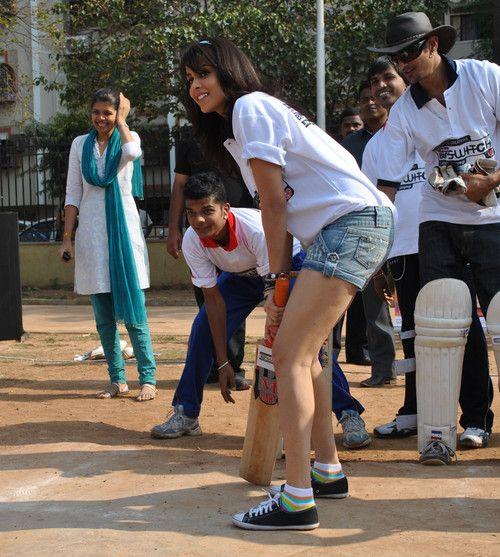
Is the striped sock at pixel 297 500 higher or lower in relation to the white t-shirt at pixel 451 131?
lower

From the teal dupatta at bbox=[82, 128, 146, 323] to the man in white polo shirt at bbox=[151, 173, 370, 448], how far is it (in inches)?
42.7

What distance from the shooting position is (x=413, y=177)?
5.94 meters

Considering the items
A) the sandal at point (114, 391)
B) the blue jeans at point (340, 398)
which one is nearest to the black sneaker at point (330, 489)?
the blue jeans at point (340, 398)

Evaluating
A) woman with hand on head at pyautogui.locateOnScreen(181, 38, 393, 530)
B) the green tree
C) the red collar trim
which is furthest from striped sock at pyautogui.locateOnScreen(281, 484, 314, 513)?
the green tree

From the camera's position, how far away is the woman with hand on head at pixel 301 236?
3596 mm

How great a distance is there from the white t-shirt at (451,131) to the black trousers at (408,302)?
55 centimetres

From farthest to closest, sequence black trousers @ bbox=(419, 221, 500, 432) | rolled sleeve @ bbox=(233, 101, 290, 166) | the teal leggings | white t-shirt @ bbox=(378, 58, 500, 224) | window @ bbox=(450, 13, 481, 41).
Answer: window @ bbox=(450, 13, 481, 41) → the teal leggings → black trousers @ bbox=(419, 221, 500, 432) → white t-shirt @ bbox=(378, 58, 500, 224) → rolled sleeve @ bbox=(233, 101, 290, 166)

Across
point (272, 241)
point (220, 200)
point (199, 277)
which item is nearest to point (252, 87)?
point (272, 241)

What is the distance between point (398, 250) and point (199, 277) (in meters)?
1.16

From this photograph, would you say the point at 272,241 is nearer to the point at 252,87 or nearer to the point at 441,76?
the point at 252,87

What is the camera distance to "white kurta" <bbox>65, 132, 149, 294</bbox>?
256 inches

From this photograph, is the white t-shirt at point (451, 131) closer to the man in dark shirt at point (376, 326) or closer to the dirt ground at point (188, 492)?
the dirt ground at point (188, 492)

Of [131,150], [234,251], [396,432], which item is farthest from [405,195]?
[131,150]

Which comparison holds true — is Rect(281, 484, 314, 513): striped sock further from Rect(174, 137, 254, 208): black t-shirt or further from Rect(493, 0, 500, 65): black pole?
Rect(493, 0, 500, 65): black pole
